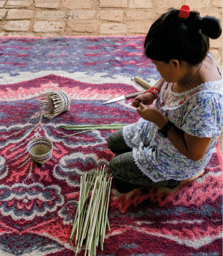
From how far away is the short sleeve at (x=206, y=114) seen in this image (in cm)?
98

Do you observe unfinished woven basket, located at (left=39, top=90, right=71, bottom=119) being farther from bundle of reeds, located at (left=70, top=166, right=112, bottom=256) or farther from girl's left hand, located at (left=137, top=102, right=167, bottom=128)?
girl's left hand, located at (left=137, top=102, right=167, bottom=128)

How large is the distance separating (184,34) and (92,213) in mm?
1045

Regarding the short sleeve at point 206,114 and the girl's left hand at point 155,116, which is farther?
the girl's left hand at point 155,116

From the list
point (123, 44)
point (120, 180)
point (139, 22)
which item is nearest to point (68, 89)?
point (123, 44)

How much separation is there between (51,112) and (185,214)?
126 cm

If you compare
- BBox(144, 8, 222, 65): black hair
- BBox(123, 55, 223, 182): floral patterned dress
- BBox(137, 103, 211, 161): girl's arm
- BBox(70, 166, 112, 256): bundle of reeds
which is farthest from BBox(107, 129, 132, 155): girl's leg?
BBox(144, 8, 222, 65): black hair

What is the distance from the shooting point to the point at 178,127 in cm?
116

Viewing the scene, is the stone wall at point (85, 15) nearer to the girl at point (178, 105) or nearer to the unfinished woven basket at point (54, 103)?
the unfinished woven basket at point (54, 103)

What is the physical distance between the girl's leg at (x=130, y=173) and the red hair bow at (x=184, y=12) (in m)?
0.82

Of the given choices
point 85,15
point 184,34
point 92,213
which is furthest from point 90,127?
point 85,15

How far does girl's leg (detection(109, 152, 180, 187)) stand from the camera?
4.67 feet

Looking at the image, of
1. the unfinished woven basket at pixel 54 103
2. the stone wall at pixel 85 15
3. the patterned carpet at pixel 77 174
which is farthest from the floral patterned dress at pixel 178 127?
the stone wall at pixel 85 15

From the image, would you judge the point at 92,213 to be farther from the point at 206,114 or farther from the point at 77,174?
the point at 206,114

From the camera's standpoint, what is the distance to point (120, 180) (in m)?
1.57
